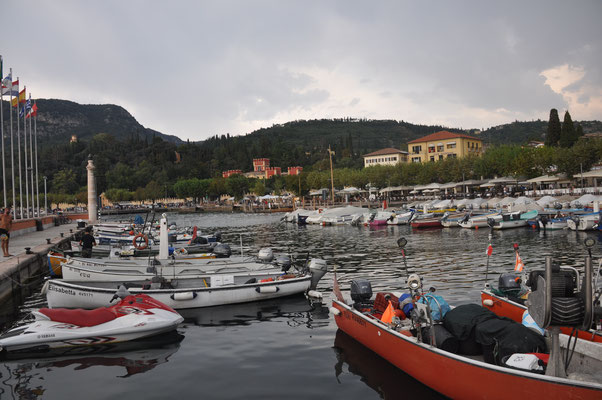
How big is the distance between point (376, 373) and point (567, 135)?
283 ft

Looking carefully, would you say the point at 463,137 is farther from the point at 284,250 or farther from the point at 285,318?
the point at 285,318

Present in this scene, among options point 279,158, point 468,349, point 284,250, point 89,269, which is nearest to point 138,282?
point 89,269

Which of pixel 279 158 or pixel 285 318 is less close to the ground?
pixel 279 158

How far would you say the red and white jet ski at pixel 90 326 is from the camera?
10.1m

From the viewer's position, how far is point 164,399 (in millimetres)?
7965

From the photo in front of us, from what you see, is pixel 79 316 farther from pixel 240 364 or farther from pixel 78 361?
pixel 240 364

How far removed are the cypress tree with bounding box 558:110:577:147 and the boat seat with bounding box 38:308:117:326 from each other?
283ft

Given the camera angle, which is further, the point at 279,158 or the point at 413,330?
the point at 279,158

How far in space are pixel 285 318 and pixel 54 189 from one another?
170 metres

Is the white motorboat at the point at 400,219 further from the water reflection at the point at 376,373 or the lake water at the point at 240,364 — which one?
the water reflection at the point at 376,373

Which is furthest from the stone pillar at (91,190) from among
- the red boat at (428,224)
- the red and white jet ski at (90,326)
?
the red and white jet ski at (90,326)

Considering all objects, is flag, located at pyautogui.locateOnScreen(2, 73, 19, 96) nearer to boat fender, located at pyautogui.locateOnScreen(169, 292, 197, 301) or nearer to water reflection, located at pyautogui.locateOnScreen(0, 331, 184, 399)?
boat fender, located at pyautogui.locateOnScreen(169, 292, 197, 301)

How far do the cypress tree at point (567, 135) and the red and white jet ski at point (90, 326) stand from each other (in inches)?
3364

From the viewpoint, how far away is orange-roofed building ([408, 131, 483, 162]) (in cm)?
10831
